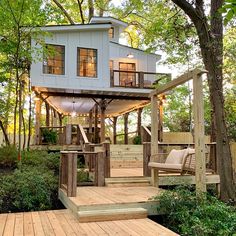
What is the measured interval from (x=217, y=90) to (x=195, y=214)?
264cm

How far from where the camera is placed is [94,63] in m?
13.4

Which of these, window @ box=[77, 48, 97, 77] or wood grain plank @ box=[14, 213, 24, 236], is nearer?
wood grain plank @ box=[14, 213, 24, 236]

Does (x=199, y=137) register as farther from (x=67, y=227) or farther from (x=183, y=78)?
(x=67, y=227)

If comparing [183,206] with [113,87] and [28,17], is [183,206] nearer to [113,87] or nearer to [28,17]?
[28,17]

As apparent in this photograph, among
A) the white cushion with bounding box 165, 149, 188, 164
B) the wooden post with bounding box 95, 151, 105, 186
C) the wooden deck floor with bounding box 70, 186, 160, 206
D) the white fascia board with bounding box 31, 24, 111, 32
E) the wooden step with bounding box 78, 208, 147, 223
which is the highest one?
the white fascia board with bounding box 31, 24, 111, 32

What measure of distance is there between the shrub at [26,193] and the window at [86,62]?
7.01 metres

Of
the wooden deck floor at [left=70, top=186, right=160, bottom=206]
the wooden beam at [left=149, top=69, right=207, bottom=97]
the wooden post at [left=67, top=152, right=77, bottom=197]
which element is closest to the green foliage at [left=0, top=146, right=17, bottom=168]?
the wooden deck floor at [left=70, top=186, right=160, bottom=206]

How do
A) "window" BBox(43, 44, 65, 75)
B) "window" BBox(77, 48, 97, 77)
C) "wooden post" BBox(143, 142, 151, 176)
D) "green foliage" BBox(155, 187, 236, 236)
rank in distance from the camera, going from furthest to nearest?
1. "window" BBox(77, 48, 97, 77)
2. "window" BBox(43, 44, 65, 75)
3. "wooden post" BBox(143, 142, 151, 176)
4. "green foliage" BBox(155, 187, 236, 236)

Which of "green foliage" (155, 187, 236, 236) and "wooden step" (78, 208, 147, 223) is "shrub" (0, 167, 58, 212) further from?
"green foliage" (155, 187, 236, 236)

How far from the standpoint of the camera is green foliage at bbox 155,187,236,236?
4402 millimetres

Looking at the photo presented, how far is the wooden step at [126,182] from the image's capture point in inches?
291

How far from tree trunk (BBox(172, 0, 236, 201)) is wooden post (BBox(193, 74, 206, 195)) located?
0.75 m

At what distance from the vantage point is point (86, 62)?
1328cm

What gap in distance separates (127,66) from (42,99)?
4760 millimetres
